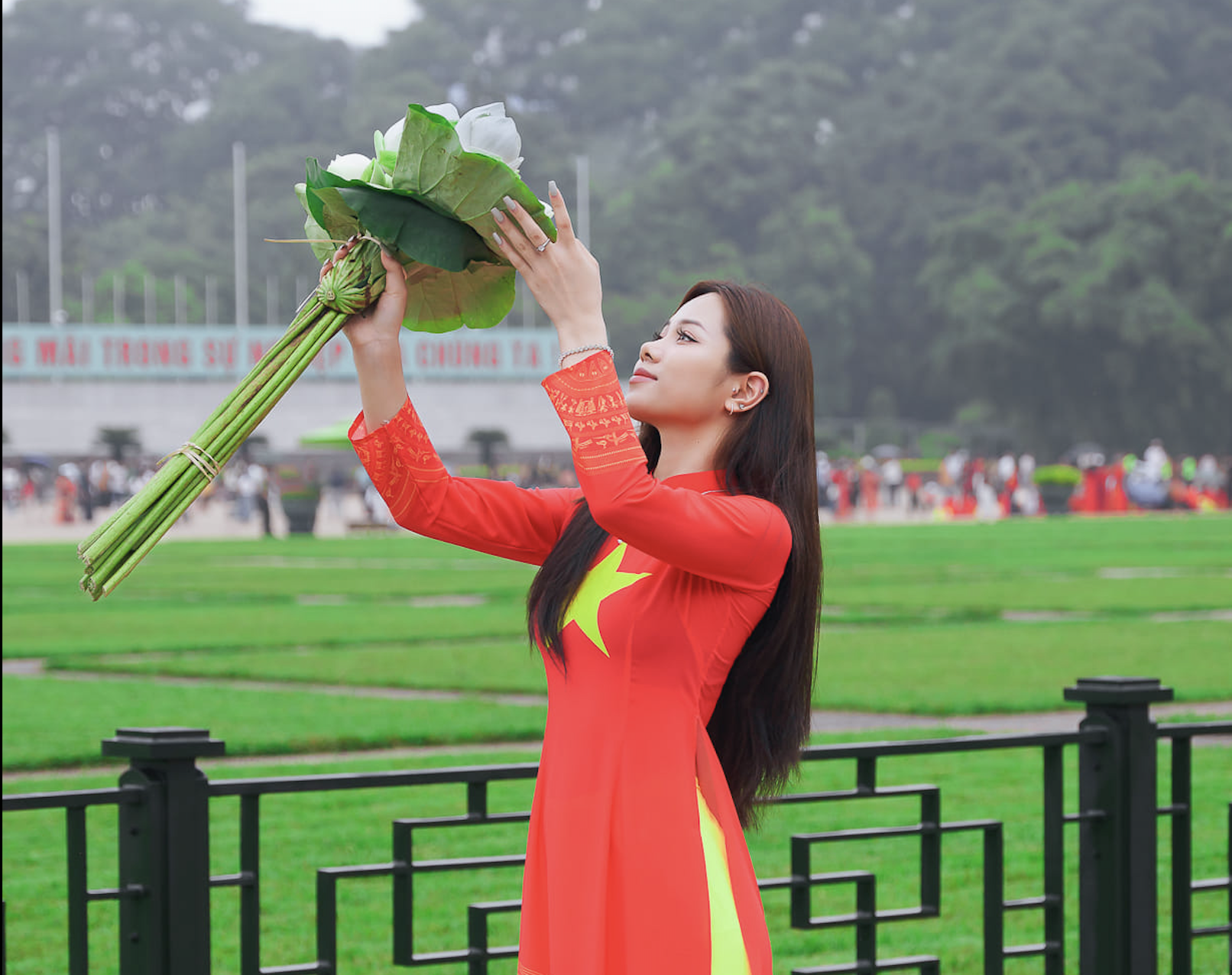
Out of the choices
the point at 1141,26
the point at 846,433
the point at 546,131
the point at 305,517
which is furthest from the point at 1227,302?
the point at 305,517

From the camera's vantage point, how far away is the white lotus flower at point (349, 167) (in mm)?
2051

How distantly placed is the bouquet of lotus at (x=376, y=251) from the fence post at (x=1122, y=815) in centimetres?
189

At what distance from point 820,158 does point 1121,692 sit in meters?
75.7

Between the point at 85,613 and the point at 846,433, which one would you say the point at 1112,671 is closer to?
the point at 85,613

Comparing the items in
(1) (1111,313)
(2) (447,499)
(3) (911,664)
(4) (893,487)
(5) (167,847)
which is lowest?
(3) (911,664)

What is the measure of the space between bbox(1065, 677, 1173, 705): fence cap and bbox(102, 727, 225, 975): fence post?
5.94ft

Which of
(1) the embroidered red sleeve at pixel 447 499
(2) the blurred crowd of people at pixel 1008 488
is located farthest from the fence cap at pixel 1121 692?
(2) the blurred crowd of people at pixel 1008 488

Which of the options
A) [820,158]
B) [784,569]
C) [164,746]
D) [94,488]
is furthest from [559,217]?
[820,158]

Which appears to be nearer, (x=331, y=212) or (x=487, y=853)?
(x=331, y=212)

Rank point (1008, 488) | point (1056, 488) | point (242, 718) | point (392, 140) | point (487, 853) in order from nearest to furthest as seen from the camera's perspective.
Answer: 1. point (392, 140)
2. point (487, 853)
3. point (242, 718)
4. point (1056, 488)
5. point (1008, 488)

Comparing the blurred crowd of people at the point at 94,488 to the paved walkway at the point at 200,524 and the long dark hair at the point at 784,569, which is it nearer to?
the paved walkway at the point at 200,524

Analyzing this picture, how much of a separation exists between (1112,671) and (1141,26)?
71.9 meters

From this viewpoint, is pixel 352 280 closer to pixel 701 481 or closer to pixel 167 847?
pixel 701 481

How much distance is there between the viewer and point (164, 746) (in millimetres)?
2646
